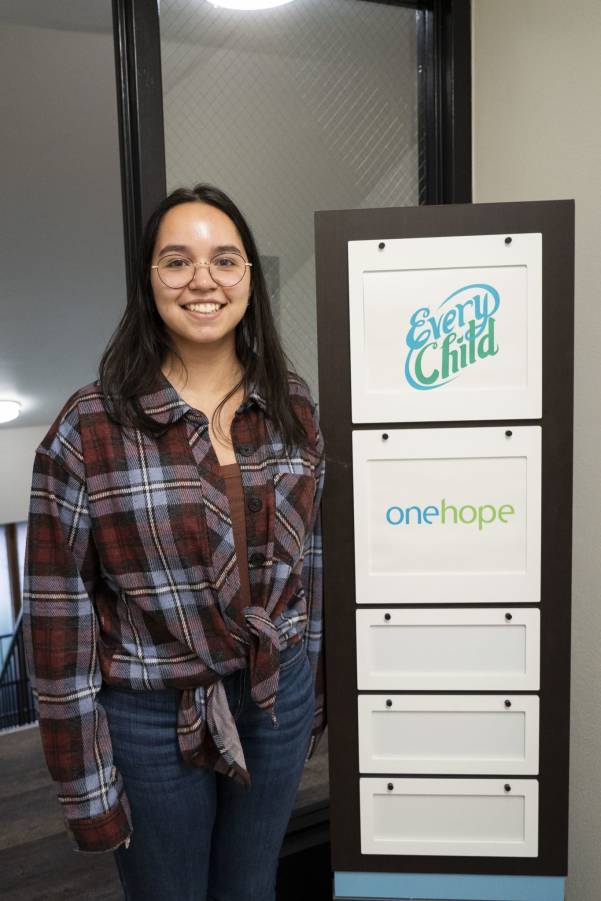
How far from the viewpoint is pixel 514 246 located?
1427mm

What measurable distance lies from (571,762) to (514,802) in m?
0.32

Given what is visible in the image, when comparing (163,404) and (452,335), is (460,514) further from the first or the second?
(163,404)

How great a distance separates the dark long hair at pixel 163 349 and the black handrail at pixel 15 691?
14.6 ft

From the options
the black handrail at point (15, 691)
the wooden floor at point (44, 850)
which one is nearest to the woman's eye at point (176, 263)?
the wooden floor at point (44, 850)

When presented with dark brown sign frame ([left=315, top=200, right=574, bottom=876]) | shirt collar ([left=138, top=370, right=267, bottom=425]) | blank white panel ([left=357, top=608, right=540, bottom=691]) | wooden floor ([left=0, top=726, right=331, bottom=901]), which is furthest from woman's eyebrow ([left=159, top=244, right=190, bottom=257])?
wooden floor ([left=0, top=726, right=331, bottom=901])

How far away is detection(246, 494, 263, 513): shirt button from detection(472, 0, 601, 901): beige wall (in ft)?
2.57

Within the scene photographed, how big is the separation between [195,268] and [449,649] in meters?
0.81

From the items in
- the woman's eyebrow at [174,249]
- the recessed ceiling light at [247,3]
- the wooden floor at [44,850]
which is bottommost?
the wooden floor at [44,850]

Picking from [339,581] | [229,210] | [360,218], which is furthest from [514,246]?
[339,581]

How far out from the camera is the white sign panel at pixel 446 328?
1.43 meters

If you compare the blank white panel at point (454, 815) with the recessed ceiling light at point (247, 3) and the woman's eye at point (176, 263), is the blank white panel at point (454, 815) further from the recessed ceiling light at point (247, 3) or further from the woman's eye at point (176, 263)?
the recessed ceiling light at point (247, 3)

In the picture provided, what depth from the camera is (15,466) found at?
809 cm

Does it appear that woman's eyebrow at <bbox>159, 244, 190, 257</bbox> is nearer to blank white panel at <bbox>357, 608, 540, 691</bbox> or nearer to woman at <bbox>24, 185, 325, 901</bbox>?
woman at <bbox>24, 185, 325, 901</bbox>

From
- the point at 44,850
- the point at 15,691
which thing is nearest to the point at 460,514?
the point at 44,850
